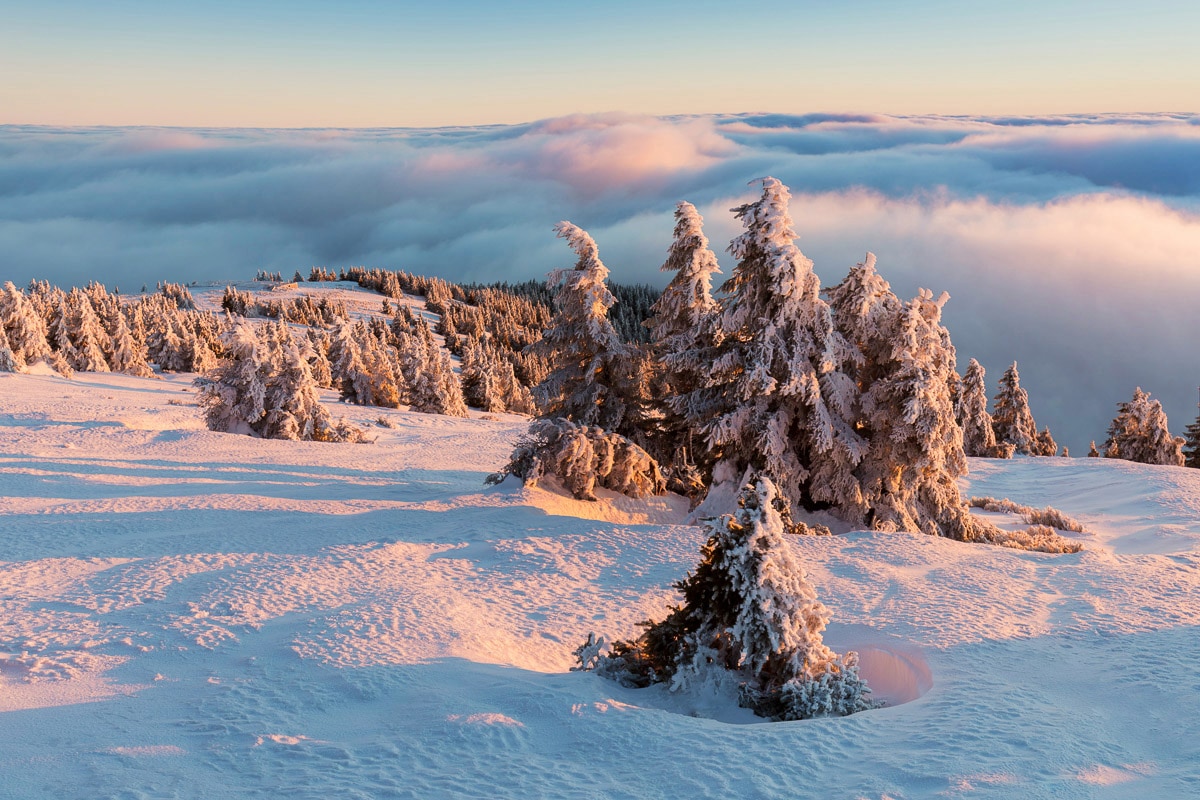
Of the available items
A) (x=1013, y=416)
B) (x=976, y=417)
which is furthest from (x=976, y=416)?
(x=1013, y=416)

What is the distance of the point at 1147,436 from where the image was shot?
43875 millimetres

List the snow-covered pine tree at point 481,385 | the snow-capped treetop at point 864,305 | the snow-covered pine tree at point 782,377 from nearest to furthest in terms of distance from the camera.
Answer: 1. the snow-covered pine tree at point 782,377
2. the snow-capped treetop at point 864,305
3. the snow-covered pine tree at point 481,385

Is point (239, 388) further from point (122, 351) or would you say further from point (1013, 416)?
point (1013, 416)

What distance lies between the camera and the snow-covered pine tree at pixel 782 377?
1609 cm

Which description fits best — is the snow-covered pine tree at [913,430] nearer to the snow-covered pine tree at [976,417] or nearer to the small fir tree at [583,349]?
the small fir tree at [583,349]

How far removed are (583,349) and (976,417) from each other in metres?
37.1

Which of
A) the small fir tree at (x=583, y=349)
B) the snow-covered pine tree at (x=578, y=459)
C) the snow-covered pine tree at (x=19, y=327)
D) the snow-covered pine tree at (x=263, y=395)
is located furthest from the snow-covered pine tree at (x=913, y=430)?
the snow-covered pine tree at (x=19, y=327)

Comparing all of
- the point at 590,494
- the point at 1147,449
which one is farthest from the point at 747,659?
the point at 1147,449

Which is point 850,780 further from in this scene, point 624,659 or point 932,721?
point 624,659

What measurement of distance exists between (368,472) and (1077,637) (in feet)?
54.1

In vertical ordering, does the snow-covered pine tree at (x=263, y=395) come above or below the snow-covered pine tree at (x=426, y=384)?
above

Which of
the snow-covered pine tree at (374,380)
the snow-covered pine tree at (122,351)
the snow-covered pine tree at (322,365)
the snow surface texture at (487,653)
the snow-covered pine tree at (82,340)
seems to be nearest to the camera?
the snow surface texture at (487,653)

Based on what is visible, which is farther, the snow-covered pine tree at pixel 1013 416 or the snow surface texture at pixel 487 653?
the snow-covered pine tree at pixel 1013 416

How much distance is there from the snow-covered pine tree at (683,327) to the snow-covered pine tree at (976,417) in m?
33.2
